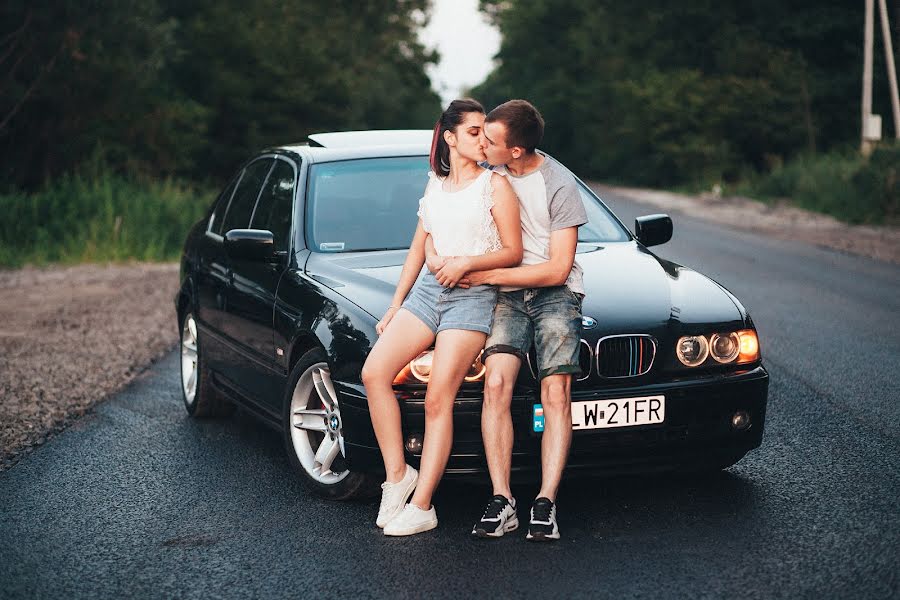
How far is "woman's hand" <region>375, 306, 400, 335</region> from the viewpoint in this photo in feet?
16.4

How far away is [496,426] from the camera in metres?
4.74

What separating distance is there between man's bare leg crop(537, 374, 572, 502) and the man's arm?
0.39 m

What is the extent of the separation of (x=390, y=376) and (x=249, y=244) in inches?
58.7

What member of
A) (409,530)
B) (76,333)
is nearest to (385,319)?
(409,530)

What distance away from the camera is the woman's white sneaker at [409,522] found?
4.88 meters

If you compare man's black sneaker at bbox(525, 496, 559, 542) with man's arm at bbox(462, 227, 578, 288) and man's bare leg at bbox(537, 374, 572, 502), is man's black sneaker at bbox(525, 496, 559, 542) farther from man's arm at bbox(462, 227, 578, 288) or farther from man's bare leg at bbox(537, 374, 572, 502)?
man's arm at bbox(462, 227, 578, 288)

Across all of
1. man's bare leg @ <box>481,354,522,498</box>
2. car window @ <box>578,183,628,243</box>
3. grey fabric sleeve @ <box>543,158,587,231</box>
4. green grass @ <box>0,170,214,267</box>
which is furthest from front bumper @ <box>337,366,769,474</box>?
green grass @ <box>0,170,214,267</box>

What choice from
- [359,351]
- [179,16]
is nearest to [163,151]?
[179,16]

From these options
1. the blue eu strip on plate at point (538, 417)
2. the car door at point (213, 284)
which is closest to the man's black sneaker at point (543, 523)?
the blue eu strip on plate at point (538, 417)

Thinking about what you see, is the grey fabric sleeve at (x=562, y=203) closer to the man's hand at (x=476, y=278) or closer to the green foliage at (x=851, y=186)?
the man's hand at (x=476, y=278)

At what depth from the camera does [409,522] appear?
4875 millimetres

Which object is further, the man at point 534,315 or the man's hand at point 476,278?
the man's hand at point 476,278

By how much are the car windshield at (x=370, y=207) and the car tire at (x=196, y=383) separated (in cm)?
136

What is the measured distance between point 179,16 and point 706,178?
835 inches
